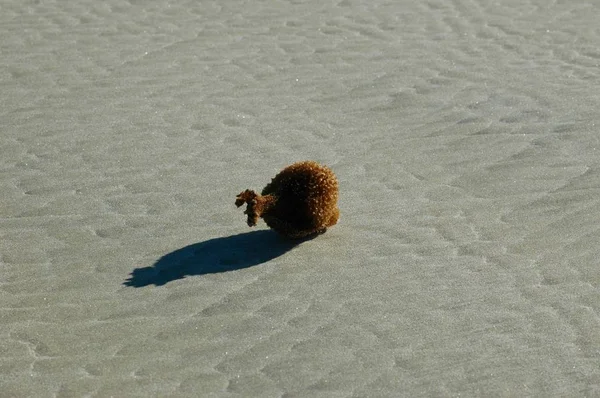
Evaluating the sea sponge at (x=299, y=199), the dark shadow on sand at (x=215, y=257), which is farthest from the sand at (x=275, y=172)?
the sea sponge at (x=299, y=199)

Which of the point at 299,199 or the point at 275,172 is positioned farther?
the point at 275,172

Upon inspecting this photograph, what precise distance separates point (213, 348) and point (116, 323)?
20.4 inches

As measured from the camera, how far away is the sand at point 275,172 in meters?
4.64

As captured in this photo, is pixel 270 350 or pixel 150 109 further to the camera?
pixel 150 109

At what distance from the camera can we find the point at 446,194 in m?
6.45

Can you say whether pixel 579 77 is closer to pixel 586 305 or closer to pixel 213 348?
pixel 586 305

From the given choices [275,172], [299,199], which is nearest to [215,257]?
[299,199]

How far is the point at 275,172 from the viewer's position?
685cm

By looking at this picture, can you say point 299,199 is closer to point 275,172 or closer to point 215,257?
point 215,257

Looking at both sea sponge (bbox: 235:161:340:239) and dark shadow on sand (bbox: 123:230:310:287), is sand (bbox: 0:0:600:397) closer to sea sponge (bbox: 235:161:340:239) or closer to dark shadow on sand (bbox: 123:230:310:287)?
dark shadow on sand (bbox: 123:230:310:287)

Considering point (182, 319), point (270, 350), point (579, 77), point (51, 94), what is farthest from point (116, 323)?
point (579, 77)

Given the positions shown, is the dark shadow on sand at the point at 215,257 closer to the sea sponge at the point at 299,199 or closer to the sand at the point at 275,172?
the sand at the point at 275,172

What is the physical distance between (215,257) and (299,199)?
499mm

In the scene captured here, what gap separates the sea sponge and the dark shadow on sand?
139 millimetres
